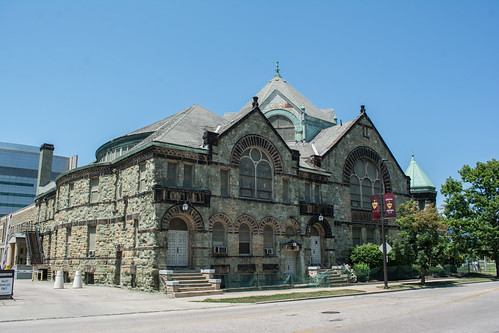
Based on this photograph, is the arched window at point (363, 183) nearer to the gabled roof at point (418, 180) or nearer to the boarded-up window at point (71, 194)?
the gabled roof at point (418, 180)

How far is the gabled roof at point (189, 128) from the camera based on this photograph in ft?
89.4

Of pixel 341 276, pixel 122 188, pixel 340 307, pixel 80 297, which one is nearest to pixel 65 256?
pixel 122 188

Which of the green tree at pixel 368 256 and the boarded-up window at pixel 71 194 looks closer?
the boarded-up window at pixel 71 194

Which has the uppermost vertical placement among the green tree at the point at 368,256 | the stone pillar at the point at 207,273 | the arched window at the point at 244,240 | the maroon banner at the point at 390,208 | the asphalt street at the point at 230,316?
the maroon banner at the point at 390,208

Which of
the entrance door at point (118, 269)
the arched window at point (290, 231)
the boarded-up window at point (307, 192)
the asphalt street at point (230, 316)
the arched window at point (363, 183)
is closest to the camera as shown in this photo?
the asphalt street at point (230, 316)

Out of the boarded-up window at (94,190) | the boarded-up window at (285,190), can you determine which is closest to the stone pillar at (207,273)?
the boarded-up window at (285,190)

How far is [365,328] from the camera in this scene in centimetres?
1184

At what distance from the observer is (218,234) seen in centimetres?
2748

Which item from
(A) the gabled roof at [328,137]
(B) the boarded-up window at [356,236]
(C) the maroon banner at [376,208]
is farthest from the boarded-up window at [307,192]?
(B) the boarded-up window at [356,236]

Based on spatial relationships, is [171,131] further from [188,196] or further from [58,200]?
[58,200]

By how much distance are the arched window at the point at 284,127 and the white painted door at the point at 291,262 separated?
14.0 m

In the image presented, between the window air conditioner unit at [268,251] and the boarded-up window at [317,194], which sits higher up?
the boarded-up window at [317,194]

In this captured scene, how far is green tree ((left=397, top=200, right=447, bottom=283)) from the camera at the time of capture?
31.5 m

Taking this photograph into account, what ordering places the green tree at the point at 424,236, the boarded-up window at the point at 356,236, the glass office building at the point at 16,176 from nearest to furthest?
the green tree at the point at 424,236
the boarded-up window at the point at 356,236
the glass office building at the point at 16,176
